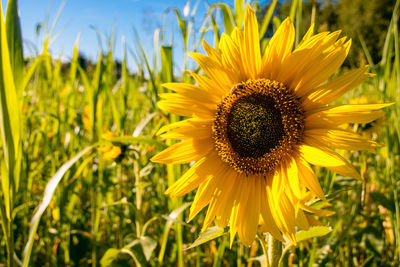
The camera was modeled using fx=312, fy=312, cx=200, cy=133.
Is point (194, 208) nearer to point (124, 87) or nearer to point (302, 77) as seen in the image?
point (302, 77)

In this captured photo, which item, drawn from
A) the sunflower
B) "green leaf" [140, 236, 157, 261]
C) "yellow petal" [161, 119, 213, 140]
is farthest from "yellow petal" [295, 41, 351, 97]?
"green leaf" [140, 236, 157, 261]

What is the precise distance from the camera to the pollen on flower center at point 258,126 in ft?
2.79

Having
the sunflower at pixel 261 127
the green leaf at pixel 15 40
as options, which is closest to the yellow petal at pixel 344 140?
the sunflower at pixel 261 127

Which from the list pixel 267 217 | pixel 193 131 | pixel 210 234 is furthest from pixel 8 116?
pixel 267 217

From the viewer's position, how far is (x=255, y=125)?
887 millimetres

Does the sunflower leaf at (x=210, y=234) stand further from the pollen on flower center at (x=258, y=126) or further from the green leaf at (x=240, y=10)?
the green leaf at (x=240, y=10)

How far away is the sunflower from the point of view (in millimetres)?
738

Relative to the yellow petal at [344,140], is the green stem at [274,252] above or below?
below

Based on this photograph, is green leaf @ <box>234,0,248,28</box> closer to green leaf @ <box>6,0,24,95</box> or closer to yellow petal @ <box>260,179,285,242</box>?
yellow petal @ <box>260,179,285,242</box>

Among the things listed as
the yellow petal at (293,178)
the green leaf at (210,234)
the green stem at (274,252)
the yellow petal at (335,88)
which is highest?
the yellow petal at (335,88)

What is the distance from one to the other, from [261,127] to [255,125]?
0.02 meters

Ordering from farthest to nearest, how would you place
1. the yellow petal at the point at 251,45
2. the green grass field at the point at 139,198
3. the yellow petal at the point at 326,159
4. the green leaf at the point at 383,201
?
the green leaf at the point at 383,201, the green grass field at the point at 139,198, the yellow petal at the point at 251,45, the yellow petal at the point at 326,159

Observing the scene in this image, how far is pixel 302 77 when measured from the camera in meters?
0.81

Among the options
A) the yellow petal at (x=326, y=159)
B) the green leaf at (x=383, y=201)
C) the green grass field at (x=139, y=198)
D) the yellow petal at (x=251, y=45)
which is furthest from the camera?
the green leaf at (x=383, y=201)
